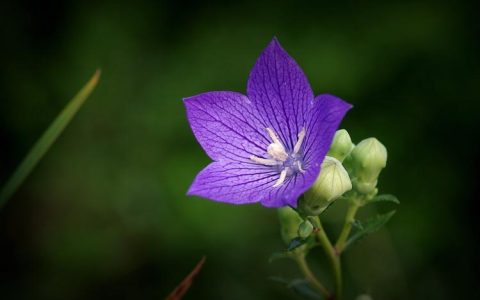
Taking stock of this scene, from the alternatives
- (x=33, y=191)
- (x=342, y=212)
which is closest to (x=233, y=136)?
(x=342, y=212)

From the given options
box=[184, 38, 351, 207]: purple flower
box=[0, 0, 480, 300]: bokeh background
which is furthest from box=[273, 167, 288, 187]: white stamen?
box=[0, 0, 480, 300]: bokeh background

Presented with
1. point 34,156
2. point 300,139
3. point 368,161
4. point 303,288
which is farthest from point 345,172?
point 34,156

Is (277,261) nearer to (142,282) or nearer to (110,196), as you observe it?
(142,282)

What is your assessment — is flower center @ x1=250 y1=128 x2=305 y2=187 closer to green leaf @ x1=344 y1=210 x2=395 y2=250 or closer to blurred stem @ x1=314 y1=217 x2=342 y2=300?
blurred stem @ x1=314 y1=217 x2=342 y2=300

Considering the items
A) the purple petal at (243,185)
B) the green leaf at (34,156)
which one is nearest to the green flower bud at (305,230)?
the purple petal at (243,185)

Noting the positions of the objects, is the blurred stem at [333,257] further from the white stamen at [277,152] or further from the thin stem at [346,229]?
the white stamen at [277,152]

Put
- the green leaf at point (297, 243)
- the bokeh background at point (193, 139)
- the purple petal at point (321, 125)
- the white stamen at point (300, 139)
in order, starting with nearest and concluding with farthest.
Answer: the purple petal at point (321, 125)
the green leaf at point (297, 243)
the white stamen at point (300, 139)
the bokeh background at point (193, 139)
